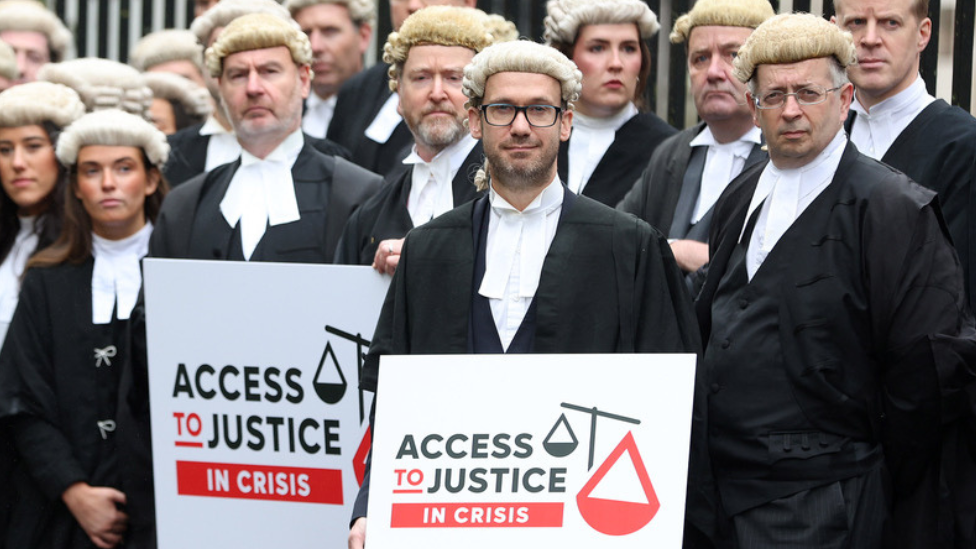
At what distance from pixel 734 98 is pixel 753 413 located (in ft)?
4.92

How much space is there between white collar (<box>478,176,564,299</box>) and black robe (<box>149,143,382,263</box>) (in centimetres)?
152

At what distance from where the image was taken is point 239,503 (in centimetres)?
577

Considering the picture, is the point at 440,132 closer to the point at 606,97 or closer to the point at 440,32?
the point at 440,32

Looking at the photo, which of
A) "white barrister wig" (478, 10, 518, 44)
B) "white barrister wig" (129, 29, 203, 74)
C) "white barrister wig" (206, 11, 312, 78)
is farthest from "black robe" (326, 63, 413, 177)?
"white barrister wig" (129, 29, 203, 74)

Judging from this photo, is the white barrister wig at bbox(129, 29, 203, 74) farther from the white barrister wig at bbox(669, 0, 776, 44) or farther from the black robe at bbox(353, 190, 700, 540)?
the black robe at bbox(353, 190, 700, 540)

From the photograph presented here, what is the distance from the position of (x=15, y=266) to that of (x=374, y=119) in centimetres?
172

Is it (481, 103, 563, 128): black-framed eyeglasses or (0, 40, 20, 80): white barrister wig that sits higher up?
(0, 40, 20, 80): white barrister wig

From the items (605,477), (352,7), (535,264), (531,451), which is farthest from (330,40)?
(605,477)

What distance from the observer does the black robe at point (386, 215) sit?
5824 millimetres

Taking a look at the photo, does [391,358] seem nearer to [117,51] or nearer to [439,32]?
[439,32]

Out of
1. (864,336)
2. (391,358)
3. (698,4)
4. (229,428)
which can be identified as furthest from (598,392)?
(698,4)

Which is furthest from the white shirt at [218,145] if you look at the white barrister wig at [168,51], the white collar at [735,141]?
the white collar at [735,141]

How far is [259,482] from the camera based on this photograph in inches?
227

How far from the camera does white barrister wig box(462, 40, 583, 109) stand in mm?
4770
